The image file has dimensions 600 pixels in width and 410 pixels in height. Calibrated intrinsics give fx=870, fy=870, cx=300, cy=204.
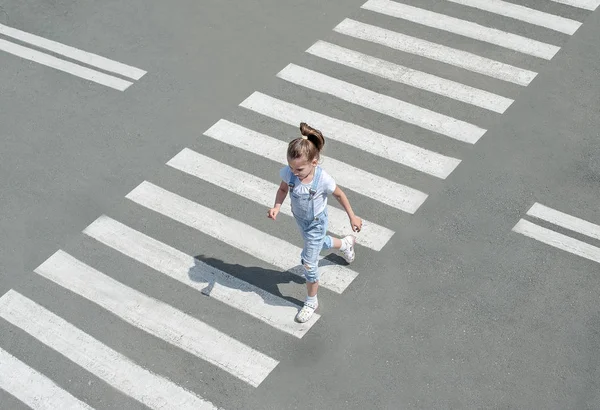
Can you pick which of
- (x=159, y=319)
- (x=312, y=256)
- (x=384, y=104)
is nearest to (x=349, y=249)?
(x=312, y=256)

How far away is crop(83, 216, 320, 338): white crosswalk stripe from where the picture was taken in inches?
371

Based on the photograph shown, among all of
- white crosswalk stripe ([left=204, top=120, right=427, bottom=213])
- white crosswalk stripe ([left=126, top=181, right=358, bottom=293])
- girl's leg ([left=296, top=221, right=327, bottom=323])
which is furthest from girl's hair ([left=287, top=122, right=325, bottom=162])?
white crosswalk stripe ([left=204, top=120, right=427, bottom=213])

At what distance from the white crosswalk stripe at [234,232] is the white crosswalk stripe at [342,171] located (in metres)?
1.24

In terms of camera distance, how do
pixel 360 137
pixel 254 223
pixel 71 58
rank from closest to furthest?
pixel 254 223 < pixel 360 137 < pixel 71 58

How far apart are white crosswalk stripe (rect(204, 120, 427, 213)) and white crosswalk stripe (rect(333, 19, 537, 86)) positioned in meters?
2.85

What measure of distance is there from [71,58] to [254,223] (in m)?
5.12

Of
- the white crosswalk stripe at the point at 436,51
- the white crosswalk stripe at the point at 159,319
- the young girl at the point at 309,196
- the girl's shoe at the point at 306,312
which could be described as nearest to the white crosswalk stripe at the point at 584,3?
the white crosswalk stripe at the point at 436,51

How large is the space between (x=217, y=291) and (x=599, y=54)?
22.7ft

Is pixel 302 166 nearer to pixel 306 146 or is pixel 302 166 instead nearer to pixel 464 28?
pixel 306 146

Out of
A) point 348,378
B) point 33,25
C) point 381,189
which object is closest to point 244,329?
point 348,378

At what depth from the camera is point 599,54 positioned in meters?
12.8

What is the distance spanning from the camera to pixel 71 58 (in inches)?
543

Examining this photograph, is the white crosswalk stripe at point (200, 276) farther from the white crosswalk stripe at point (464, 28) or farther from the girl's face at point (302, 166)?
the white crosswalk stripe at point (464, 28)

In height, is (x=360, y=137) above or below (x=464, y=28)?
below
